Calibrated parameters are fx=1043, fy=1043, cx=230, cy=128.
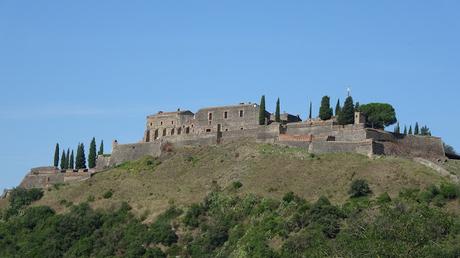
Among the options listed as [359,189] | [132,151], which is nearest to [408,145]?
[359,189]

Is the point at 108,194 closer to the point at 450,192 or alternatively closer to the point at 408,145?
the point at 408,145

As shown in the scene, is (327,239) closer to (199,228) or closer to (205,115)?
(199,228)

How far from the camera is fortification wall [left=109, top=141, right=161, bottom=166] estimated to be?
105m

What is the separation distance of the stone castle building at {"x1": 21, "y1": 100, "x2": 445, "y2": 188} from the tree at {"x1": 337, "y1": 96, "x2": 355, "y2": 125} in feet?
1.66

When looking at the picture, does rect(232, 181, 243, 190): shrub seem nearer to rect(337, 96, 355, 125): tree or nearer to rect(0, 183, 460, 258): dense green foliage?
rect(0, 183, 460, 258): dense green foliage

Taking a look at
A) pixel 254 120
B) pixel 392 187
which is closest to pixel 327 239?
pixel 392 187

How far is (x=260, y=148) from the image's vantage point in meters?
94.8

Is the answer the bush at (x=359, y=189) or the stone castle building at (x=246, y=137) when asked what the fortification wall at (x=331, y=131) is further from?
the bush at (x=359, y=189)

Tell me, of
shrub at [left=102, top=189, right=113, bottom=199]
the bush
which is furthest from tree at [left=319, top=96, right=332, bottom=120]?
shrub at [left=102, top=189, right=113, bottom=199]

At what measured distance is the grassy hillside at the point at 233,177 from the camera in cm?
8269

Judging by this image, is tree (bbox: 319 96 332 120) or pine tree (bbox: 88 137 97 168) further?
pine tree (bbox: 88 137 97 168)

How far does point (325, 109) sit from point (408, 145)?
884cm

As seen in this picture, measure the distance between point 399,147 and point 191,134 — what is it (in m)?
22.8

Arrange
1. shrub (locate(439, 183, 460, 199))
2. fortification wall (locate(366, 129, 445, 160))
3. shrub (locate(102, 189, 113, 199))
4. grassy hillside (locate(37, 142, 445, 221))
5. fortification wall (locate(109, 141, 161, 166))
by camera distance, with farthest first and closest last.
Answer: fortification wall (locate(109, 141, 161, 166)), shrub (locate(102, 189, 113, 199)), fortification wall (locate(366, 129, 445, 160)), grassy hillside (locate(37, 142, 445, 221)), shrub (locate(439, 183, 460, 199))
